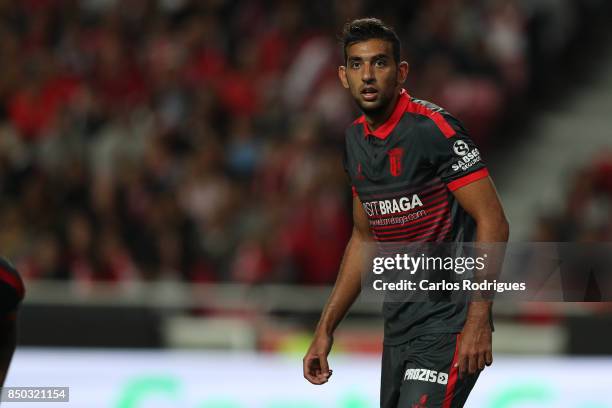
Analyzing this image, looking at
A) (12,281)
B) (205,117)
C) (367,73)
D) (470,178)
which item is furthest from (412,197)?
(205,117)

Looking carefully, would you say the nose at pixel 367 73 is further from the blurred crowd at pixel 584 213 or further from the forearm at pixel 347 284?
the blurred crowd at pixel 584 213

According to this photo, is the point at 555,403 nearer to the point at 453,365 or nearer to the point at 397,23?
the point at 453,365

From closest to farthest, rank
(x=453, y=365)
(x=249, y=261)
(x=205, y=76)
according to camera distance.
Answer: (x=453, y=365) → (x=249, y=261) → (x=205, y=76)

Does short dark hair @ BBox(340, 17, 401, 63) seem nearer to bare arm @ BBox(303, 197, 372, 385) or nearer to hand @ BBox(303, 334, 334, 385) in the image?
bare arm @ BBox(303, 197, 372, 385)

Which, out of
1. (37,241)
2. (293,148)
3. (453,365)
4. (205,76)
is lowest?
(453,365)

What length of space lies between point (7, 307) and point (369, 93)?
148 cm

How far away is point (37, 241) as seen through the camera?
33.4 ft

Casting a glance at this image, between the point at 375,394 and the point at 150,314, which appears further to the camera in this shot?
the point at 150,314

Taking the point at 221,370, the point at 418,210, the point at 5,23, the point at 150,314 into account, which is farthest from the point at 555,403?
the point at 5,23

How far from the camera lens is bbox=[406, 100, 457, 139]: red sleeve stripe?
4.44m

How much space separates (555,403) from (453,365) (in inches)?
133

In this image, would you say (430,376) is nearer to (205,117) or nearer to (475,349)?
(475,349)

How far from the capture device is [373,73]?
175 inches

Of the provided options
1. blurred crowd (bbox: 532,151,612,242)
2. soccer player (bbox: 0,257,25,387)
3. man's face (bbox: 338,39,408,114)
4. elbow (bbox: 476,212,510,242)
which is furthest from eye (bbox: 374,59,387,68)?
blurred crowd (bbox: 532,151,612,242)
